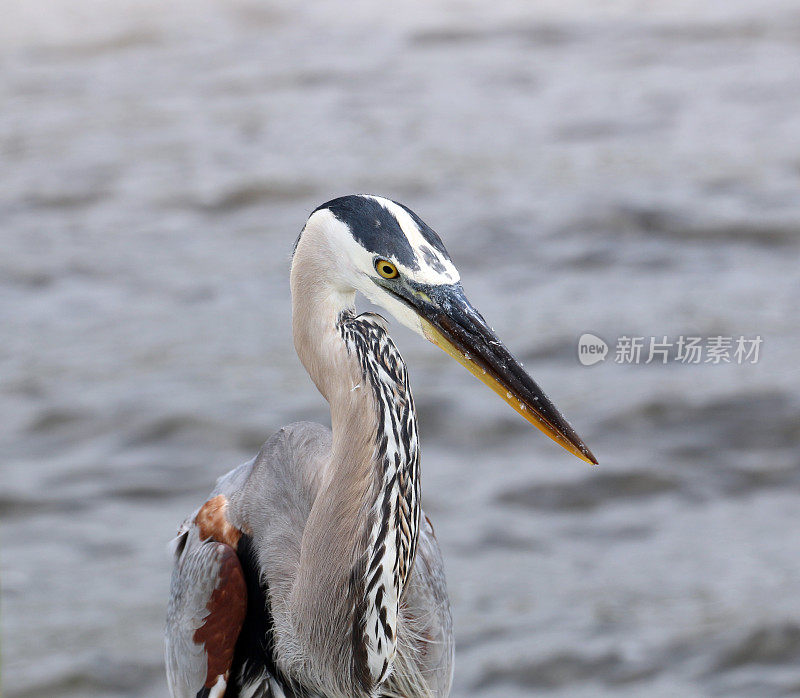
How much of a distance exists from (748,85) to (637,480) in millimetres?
5210

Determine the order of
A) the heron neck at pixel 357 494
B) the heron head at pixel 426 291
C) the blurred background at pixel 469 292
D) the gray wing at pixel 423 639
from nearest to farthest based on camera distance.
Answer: the heron head at pixel 426 291 < the heron neck at pixel 357 494 < the gray wing at pixel 423 639 < the blurred background at pixel 469 292

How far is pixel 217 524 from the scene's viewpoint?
3.61m

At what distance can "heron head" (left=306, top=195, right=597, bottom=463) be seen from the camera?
291 cm

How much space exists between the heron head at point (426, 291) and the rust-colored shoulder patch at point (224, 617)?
2.88ft

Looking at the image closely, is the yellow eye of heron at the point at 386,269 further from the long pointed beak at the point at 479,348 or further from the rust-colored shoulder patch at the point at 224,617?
the rust-colored shoulder patch at the point at 224,617

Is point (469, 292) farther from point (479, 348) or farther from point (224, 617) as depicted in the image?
point (479, 348)

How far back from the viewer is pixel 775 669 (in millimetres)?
4672

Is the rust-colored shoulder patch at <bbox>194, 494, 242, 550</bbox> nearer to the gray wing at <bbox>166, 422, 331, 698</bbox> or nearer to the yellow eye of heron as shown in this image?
the gray wing at <bbox>166, 422, 331, 698</bbox>

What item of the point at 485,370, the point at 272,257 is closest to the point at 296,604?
the point at 485,370

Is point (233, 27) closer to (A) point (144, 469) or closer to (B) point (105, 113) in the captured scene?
(B) point (105, 113)

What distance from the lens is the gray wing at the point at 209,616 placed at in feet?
11.2

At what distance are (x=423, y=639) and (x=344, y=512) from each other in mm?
667

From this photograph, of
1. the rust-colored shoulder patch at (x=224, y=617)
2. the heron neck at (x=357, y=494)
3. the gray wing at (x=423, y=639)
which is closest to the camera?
the heron neck at (x=357, y=494)

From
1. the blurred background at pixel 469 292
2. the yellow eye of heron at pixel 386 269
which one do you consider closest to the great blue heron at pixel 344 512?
the yellow eye of heron at pixel 386 269
